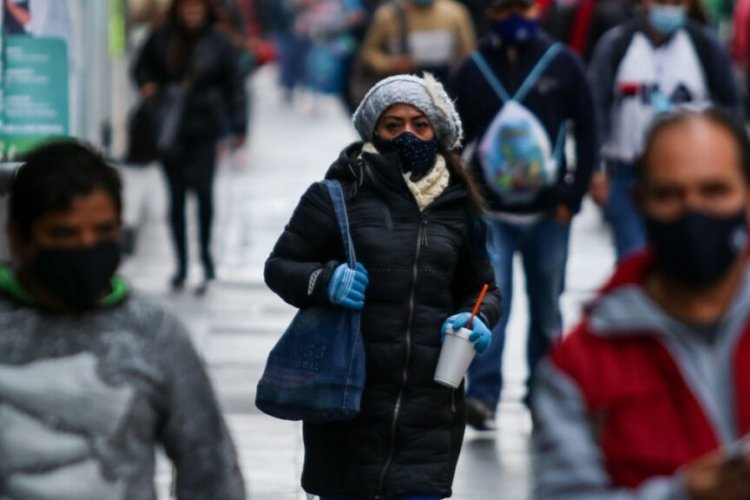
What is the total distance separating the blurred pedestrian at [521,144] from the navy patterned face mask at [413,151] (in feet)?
8.48

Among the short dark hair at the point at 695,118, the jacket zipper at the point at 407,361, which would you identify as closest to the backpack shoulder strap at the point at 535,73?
the jacket zipper at the point at 407,361

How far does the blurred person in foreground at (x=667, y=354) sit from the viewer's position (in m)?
2.98

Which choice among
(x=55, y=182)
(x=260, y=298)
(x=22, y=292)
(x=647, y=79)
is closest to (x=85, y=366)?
(x=22, y=292)

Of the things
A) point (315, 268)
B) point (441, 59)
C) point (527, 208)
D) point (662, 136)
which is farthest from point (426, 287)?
point (441, 59)

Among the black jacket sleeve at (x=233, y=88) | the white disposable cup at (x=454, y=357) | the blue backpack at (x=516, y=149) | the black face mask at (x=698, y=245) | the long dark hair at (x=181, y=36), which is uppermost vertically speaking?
the black face mask at (x=698, y=245)

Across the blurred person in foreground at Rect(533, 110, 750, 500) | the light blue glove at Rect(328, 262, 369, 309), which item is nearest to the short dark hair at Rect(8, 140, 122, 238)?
the blurred person in foreground at Rect(533, 110, 750, 500)

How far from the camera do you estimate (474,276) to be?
18.6ft

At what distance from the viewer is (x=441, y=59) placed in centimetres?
1407

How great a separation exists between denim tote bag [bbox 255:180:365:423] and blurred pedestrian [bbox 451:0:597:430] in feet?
9.25

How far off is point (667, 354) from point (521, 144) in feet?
17.3

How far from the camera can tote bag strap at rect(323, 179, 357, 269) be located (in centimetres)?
547

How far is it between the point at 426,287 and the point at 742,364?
2.54 m

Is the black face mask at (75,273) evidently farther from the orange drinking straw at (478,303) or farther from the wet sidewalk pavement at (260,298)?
the wet sidewalk pavement at (260,298)

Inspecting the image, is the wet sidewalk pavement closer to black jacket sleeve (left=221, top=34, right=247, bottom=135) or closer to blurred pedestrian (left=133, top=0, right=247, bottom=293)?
blurred pedestrian (left=133, top=0, right=247, bottom=293)
